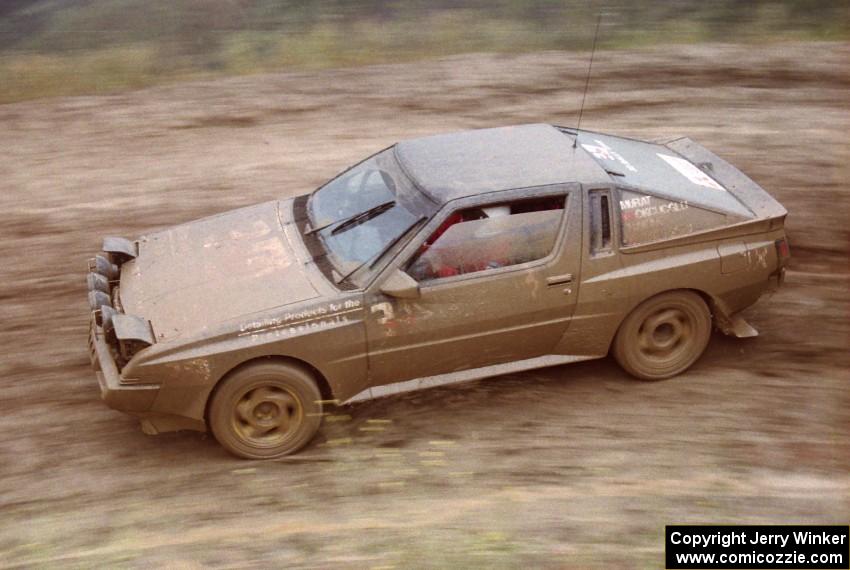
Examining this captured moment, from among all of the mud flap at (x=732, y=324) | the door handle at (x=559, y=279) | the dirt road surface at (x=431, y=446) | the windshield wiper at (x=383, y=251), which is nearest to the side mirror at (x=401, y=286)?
the windshield wiper at (x=383, y=251)

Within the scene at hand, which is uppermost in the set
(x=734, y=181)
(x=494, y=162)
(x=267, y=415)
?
(x=494, y=162)

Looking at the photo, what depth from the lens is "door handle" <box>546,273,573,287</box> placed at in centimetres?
557

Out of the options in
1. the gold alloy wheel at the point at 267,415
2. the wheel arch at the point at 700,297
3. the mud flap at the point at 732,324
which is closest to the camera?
the gold alloy wheel at the point at 267,415

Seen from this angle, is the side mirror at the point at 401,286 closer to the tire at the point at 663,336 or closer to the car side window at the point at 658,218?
the car side window at the point at 658,218

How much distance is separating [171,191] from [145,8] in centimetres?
631

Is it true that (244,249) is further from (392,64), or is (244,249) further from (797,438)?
(392,64)

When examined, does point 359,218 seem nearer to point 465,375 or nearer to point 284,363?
point 284,363

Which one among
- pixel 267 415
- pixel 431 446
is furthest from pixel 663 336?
pixel 267 415

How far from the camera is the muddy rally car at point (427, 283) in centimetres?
525

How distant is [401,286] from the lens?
17.2 feet

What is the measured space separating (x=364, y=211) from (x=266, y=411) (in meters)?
1.39

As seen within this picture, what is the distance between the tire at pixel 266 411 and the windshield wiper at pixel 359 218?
3.25 ft

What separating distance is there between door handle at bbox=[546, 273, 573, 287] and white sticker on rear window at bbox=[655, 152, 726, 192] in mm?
1266

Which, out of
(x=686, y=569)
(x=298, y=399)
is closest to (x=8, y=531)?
(x=298, y=399)
